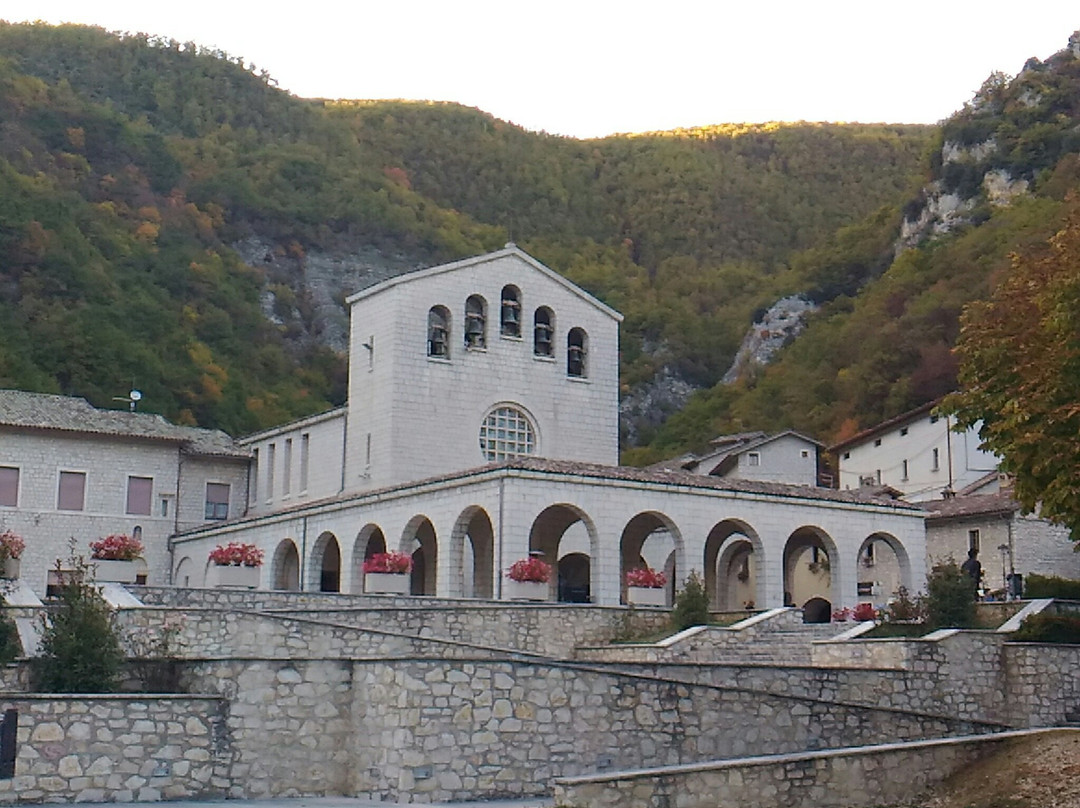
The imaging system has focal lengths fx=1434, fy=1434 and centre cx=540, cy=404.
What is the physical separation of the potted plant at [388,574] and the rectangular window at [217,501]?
19273mm

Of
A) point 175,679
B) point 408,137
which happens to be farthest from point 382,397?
point 408,137

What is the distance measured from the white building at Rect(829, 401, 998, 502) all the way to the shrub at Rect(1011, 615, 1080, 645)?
90.3ft

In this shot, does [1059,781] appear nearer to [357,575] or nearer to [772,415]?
[357,575]

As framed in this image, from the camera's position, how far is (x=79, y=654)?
17.1 metres

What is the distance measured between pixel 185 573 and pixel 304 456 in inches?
211

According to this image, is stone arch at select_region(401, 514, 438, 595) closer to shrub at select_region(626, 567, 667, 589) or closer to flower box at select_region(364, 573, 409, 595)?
flower box at select_region(364, 573, 409, 595)

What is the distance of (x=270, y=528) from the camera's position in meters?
40.2

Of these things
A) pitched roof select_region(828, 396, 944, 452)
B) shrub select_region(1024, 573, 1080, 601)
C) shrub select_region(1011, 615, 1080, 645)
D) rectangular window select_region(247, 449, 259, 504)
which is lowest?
shrub select_region(1011, 615, 1080, 645)

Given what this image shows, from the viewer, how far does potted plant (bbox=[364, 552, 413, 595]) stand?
30547 millimetres

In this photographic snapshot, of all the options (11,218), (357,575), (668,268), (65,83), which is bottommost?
(357,575)

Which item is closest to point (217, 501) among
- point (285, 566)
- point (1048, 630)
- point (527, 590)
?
point (285, 566)

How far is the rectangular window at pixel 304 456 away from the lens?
45.6 m

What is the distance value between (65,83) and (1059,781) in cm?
11027

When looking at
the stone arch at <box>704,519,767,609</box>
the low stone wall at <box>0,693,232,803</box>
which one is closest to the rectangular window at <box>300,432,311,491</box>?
the stone arch at <box>704,519,767,609</box>
